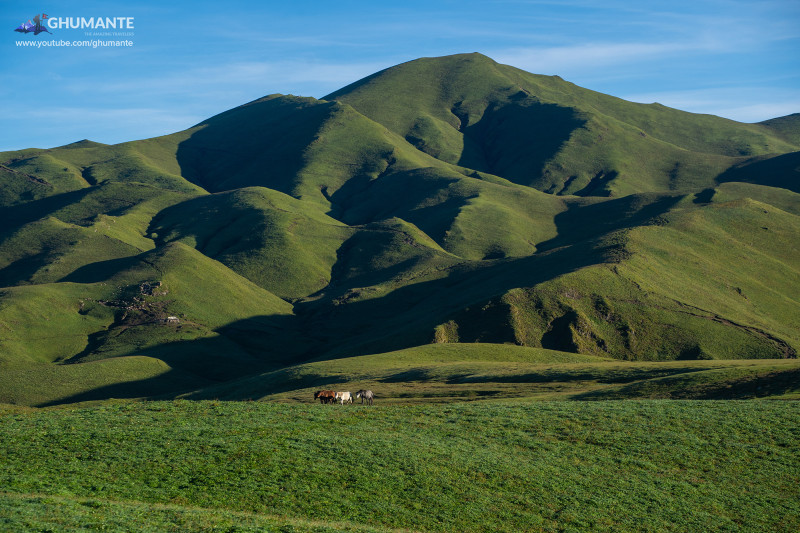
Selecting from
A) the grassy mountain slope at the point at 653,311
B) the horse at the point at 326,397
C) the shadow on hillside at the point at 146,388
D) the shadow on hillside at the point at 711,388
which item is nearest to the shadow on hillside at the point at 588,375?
the shadow on hillside at the point at 711,388

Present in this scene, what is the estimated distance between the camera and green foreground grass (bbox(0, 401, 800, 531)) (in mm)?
32312

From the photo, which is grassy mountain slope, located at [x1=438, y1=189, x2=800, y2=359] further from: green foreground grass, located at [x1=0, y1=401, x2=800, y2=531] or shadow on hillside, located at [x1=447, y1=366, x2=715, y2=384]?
green foreground grass, located at [x1=0, y1=401, x2=800, y2=531]

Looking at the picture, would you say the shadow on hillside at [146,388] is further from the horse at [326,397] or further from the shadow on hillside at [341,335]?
the horse at [326,397]

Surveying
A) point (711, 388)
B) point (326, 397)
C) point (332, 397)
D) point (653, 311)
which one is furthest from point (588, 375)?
point (653, 311)

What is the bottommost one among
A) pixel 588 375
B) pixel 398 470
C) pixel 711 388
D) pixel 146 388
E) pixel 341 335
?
pixel 146 388

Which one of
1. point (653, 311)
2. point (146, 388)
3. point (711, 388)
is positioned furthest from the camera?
point (653, 311)

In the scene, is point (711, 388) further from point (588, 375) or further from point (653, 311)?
point (653, 311)

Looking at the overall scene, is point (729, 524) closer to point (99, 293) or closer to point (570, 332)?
point (570, 332)

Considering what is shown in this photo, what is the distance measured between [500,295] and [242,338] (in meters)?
71.3

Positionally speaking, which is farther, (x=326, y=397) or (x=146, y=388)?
(x=146, y=388)

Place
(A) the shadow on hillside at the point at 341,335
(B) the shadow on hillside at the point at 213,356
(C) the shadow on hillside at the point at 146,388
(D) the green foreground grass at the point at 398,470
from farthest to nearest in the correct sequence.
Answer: (A) the shadow on hillside at the point at 341,335, (B) the shadow on hillside at the point at 213,356, (C) the shadow on hillside at the point at 146,388, (D) the green foreground grass at the point at 398,470

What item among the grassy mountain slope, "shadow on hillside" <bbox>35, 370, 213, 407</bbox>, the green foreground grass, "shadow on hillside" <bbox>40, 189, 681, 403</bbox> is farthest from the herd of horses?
the grassy mountain slope

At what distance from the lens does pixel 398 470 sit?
37.9m

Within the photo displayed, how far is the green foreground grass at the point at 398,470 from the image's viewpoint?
3231cm
